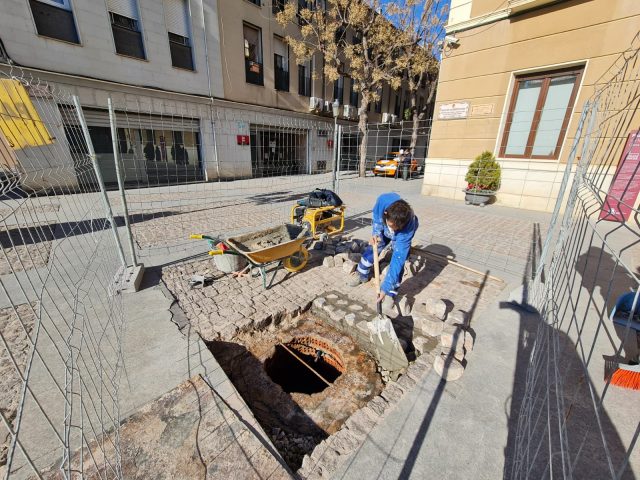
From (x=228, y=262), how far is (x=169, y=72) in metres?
10.5

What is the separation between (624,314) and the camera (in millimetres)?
2342

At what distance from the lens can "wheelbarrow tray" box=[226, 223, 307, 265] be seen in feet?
11.1

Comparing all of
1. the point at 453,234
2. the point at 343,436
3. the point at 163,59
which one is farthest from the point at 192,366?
the point at 163,59

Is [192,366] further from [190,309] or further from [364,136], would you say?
[364,136]

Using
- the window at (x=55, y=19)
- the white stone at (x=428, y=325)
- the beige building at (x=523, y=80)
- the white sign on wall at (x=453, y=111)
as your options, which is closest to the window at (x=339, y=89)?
the beige building at (x=523, y=80)

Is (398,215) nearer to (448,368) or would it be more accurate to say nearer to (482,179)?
(448,368)

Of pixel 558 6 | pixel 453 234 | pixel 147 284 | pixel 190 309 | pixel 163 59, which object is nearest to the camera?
pixel 190 309

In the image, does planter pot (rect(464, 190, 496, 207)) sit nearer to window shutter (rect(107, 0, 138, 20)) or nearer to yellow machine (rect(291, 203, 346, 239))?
yellow machine (rect(291, 203, 346, 239))

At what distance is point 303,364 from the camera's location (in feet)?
9.57

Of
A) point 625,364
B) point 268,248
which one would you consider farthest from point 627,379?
point 268,248

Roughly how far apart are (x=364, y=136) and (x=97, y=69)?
36.7 feet

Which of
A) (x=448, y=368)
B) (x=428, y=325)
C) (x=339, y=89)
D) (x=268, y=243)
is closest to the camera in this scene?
(x=448, y=368)

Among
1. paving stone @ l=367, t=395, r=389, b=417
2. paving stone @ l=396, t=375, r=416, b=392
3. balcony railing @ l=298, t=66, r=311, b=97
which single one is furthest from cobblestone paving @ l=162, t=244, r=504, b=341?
balcony railing @ l=298, t=66, r=311, b=97

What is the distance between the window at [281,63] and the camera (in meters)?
14.2
